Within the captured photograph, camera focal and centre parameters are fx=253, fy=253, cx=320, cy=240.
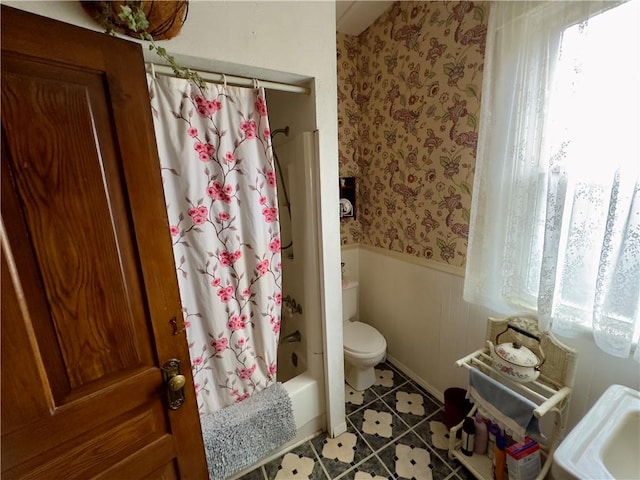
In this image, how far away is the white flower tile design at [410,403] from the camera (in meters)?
1.73

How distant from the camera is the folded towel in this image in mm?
1138

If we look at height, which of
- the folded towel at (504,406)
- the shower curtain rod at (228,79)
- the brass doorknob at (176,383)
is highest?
the shower curtain rod at (228,79)

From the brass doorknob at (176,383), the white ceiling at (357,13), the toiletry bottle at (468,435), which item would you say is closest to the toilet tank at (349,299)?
the toiletry bottle at (468,435)

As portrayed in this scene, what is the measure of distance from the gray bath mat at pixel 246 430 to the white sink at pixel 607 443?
3.62 feet

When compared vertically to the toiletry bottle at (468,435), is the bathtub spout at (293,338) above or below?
above

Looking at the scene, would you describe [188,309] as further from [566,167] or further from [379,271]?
[566,167]

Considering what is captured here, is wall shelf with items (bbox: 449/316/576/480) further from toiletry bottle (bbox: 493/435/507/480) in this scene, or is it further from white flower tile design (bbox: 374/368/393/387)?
white flower tile design (bbox: 374/368/393/387)

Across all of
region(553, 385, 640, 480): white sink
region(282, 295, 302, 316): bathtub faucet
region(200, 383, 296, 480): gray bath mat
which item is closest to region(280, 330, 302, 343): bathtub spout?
region(282, 295, 302, 316): bathtub faucet

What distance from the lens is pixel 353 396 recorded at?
74.2 inches

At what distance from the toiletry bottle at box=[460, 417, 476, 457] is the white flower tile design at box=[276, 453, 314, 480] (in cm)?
85

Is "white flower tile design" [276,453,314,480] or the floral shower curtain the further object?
"white flower tile design" [276,453,314,480]

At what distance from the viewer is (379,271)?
2.22 metres

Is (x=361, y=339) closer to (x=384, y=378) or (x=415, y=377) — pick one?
(x=384, y=378)

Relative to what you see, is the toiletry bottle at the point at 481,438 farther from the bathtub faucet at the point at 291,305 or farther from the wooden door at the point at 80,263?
the wooden door at the point at 80,263
